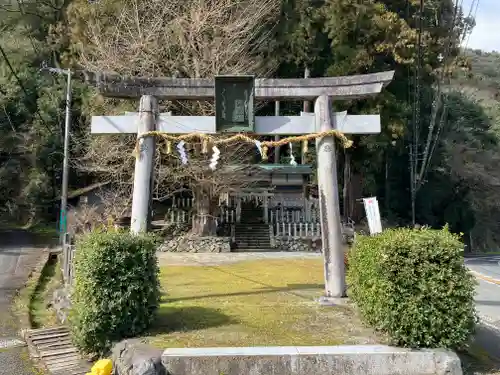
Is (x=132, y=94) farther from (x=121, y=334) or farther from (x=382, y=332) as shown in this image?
(x=382, y=332)

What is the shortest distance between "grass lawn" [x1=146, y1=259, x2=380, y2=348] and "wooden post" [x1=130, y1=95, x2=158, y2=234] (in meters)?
1.68

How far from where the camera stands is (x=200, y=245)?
78.9 ft

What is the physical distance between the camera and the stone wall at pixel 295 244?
25.4 meters

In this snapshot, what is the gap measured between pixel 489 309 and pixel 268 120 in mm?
5952

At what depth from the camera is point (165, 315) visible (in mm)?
8469

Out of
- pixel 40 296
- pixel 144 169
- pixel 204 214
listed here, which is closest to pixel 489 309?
pixel 144 169

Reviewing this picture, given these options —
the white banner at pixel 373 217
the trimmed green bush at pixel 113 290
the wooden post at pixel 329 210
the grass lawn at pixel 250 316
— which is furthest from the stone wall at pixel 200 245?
the trimmed green bush at pixel 113 290

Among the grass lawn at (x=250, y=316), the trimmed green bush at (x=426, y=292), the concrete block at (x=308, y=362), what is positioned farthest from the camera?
the grass lawn at (x=250, y=316)

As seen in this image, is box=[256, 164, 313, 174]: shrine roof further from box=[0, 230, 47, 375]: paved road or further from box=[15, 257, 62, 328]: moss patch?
box=[15, 257, 62, 328]: moss patch

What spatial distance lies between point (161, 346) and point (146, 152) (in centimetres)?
460

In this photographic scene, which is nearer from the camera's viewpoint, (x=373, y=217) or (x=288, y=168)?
(x=373, y=217)

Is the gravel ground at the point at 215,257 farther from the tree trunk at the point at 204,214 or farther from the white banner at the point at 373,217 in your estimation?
the white banner at the point at 373,217

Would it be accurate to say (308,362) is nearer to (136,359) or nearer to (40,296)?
(136,359)

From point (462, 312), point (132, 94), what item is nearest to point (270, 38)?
point (132, 94)
